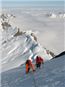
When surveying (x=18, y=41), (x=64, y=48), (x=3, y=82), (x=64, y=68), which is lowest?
(x=64, y=48)

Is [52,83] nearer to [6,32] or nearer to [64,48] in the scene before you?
[64,48]

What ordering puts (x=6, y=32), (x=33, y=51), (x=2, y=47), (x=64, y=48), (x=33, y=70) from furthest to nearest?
(x=6, y=32), (x=64, y=48), (x=2, y=47), (x=33, y=51), (x=33, y=70)

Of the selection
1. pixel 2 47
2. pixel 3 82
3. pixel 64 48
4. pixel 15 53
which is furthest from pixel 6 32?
pixel 3 82

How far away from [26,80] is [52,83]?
304 cm

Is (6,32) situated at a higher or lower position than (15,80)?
lower

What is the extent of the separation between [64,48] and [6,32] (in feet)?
112

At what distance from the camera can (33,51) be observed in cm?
12138

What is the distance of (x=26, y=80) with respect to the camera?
21844 mm

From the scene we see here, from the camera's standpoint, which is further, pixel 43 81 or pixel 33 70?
pixel 33 70

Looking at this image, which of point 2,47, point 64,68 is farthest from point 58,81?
point 2,47

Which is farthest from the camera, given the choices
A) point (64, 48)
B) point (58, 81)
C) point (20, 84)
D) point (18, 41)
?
point (64, 48)

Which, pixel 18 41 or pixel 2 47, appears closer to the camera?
pixel 2 47

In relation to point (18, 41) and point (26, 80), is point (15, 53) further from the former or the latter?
point (26, 80)

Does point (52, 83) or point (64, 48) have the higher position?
point (52, 83)
